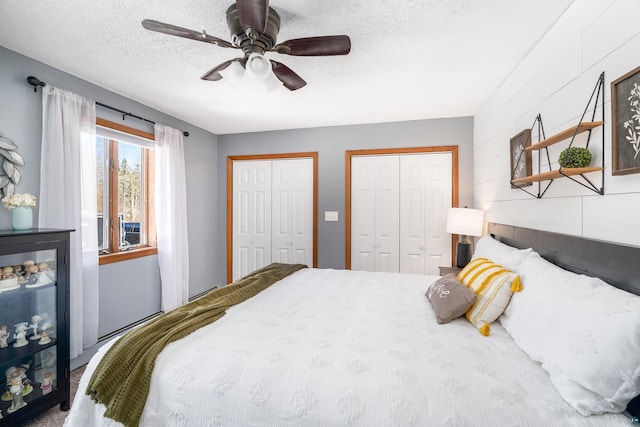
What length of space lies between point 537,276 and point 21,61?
3.64m

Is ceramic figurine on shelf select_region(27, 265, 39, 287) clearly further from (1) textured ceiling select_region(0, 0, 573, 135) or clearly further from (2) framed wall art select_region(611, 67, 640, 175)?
(2) framed wall art select_region(611, 67, 640, 175)

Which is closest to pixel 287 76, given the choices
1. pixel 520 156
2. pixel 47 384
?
pixel 520 156

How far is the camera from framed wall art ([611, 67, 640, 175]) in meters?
1.12

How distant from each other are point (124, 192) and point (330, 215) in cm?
243

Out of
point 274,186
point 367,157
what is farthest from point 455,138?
point 274,186

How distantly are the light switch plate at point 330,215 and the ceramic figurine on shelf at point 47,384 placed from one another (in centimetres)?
298

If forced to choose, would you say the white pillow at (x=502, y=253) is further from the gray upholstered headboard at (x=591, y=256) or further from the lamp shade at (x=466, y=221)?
the lamp shade at (x=466, y=221)

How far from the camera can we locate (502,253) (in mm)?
1932

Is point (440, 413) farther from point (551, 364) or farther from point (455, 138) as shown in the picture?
point (455, 138)

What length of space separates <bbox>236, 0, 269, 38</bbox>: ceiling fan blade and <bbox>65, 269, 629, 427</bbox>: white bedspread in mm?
1509

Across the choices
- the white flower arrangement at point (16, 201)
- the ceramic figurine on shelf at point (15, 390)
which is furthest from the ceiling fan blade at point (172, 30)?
the ceramic figurine on shelf at point (15, 390)

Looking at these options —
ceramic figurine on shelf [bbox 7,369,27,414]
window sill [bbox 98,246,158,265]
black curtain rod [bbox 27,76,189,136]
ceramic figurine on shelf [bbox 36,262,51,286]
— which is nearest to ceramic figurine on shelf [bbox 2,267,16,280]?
ceramic figurine on shelf [bbox 36,262,51,286]

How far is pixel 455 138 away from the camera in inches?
140

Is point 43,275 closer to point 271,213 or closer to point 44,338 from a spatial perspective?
point 44,338
